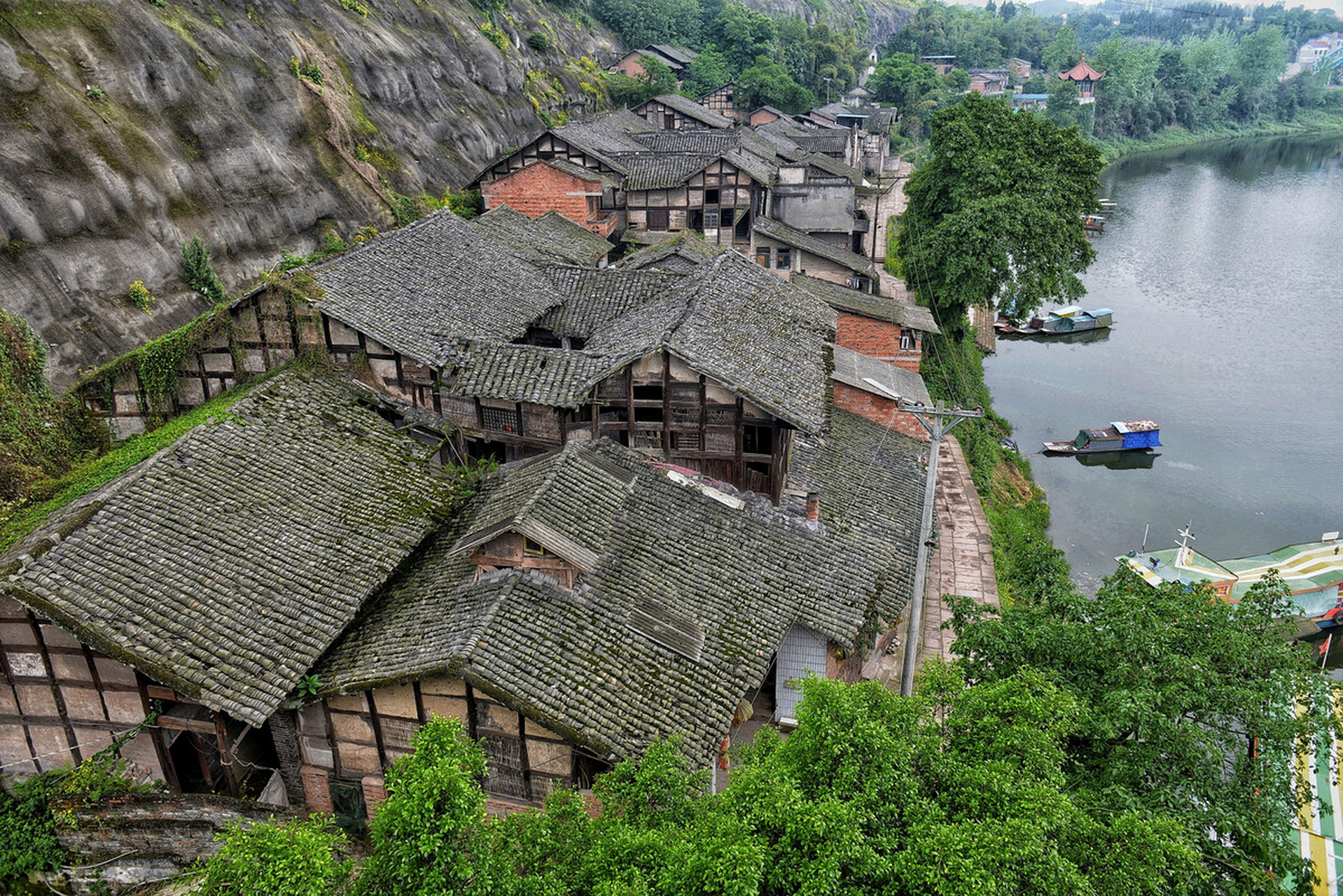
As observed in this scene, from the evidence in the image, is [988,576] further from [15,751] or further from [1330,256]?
[1330,256]

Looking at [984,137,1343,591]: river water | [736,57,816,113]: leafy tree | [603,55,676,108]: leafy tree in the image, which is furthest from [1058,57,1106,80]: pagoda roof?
[603,55,676,108]: leafy tree

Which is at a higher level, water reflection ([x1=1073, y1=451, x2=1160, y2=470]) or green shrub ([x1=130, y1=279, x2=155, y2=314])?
green shrub ([x1=130, y1=279, x2=155, y2=314])

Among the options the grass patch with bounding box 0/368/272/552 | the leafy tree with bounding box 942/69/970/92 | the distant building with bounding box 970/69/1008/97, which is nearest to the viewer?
the grass patch with bounding box 0/368/272/552

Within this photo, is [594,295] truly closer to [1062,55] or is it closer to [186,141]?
[186,141]

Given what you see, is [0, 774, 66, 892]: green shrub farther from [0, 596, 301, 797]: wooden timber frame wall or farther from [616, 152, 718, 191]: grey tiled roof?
[616, 152, 718, 191]: grey tiled roof

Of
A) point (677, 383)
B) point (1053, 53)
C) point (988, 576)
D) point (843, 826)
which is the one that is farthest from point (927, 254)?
point (1053, 53)

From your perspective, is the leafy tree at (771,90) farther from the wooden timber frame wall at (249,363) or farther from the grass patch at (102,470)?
the grass patch at (102,470)

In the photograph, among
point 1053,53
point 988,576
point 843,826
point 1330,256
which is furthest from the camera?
point 1053,53
